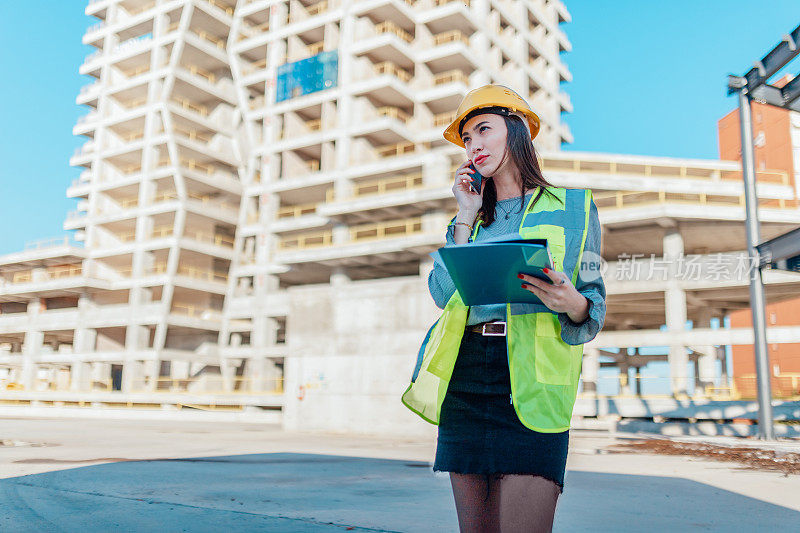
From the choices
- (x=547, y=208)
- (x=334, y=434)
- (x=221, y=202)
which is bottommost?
(x=334, y=434)

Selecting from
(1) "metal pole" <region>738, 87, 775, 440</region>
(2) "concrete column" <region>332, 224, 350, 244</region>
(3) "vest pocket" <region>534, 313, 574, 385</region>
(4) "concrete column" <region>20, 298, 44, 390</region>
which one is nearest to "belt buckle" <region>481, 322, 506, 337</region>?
(3) "vest pocket" <region>534, 313, 574, 385</region>

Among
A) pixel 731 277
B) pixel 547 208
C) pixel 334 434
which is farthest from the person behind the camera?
pixel 731 277

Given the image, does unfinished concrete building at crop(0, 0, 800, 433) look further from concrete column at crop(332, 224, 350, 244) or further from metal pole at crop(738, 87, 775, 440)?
metal pole at crop(738, 87, 775, 440)

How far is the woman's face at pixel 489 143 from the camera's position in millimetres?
2072

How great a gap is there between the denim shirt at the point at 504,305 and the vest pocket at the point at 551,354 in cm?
3

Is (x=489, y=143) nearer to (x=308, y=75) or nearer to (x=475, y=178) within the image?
(x=475, y=178)

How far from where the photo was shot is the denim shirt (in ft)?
5.84

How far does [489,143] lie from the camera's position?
2.07 m

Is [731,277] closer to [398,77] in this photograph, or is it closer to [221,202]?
[398,77]

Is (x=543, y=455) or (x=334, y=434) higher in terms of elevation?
(x=543, y=455)

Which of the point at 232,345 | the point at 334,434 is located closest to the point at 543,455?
the point at 334,434

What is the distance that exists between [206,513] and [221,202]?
4861cm

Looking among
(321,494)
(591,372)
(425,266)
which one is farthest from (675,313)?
(321,494)

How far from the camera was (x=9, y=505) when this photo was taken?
18.2 ft
